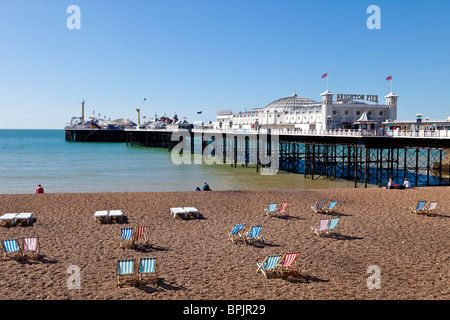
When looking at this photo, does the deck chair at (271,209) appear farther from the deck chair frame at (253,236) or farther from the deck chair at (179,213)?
the deck chair at (179,213)

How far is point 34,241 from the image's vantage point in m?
9.82

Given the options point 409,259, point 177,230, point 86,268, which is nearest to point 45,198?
point 177,230

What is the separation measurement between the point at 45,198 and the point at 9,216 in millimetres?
4482

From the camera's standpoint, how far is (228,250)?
1050 centimetres

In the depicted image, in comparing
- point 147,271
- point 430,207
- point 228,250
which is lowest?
point 228,250

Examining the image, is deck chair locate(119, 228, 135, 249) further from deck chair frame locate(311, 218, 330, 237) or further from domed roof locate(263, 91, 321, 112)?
domed roof locate(263, 91, 321, 112)

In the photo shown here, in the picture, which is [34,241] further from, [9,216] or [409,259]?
[409,259]

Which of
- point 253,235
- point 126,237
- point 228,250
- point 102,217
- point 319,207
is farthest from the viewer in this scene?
point 319,207

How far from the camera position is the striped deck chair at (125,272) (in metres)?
8.13

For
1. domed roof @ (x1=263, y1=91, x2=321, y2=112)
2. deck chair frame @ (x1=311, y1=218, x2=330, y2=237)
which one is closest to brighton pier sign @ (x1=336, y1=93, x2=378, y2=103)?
domed roof @ (x1=263, y1=91, x2=321, y2=112)

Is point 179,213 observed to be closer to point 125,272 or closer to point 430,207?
point 125,272

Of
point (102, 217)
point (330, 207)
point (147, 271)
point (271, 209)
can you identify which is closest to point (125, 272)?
point (147, 271)

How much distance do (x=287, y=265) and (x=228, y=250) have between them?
2179mm

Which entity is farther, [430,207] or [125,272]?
[430,207]
